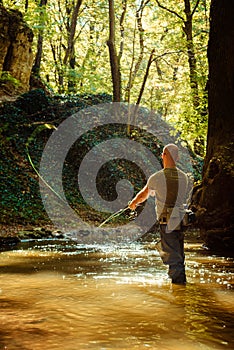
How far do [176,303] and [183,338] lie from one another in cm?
135

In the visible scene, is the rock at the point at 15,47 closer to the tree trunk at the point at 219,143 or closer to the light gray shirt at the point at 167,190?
the tree trunk at the point at 219,143

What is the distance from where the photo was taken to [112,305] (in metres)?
4.51

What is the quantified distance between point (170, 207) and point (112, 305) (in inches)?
82.6

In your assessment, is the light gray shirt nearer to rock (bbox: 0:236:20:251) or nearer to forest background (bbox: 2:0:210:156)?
rock (bbox: 0:236:20:251)

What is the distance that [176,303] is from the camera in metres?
4.62

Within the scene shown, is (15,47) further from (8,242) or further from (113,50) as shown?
(8,242)

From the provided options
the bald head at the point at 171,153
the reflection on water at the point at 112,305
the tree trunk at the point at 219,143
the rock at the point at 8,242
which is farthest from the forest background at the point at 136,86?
the bald head at the point at 171,153

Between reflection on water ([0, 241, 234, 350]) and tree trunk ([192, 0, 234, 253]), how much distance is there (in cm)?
145

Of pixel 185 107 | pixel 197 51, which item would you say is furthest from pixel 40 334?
pixel 197 51

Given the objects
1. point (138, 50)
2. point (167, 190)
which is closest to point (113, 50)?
point (138, 50)

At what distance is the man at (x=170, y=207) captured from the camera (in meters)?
5.95

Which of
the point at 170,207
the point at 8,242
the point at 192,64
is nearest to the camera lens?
the point at 170,207

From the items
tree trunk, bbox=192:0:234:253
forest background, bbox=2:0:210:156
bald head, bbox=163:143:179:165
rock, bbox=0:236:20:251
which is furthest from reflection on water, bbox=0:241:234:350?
forest background, bbox=2:0:210:156

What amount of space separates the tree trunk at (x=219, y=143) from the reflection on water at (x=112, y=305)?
1.45 m
